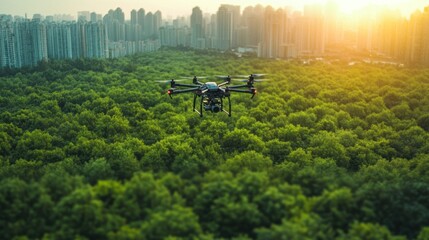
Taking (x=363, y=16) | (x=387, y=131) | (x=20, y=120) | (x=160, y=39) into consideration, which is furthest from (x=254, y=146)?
(x=160, y=39)

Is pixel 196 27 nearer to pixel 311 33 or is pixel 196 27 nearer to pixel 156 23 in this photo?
pixel 156 23

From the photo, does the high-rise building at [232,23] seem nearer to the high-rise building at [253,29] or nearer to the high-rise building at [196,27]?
the high-rise building at [253,29]

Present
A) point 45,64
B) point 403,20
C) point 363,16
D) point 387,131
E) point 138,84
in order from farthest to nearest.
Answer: point 363,16 → point 403,20 → point 45,64 → point 138,84 → point 387,131

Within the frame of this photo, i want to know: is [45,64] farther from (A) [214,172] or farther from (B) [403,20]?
(B) [403,20]

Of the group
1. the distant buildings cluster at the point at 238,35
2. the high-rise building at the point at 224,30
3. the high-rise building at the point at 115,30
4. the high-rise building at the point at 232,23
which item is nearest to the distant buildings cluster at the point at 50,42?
the distant buildings cluster at the point at 238,35

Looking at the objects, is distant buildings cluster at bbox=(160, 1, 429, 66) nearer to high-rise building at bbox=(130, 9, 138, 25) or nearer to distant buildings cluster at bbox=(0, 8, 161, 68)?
high-rise building at bbox=(130, 9, 138, 25)
